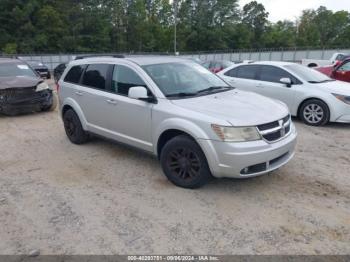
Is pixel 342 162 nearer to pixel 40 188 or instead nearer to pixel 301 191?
pixel 301 191

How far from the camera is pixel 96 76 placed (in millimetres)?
5660

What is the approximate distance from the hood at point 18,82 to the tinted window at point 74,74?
3458 millimetres

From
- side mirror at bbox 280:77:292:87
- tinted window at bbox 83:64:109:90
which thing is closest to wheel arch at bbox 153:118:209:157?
tinted window at bbox 83:64:109:90

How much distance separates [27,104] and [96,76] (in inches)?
177

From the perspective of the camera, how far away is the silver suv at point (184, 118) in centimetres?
393

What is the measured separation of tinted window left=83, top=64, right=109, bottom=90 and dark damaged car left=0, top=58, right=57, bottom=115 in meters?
4.10

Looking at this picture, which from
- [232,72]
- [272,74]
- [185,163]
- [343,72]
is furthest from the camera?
[343,72]

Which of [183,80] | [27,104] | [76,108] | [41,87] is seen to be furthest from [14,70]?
[183,80]

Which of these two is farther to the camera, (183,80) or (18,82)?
(18,82)

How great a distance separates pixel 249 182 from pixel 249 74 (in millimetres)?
5023

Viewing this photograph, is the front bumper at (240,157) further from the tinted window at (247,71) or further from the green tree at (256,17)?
the green tree at (256,17)

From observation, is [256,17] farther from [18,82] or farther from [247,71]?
[18,82]

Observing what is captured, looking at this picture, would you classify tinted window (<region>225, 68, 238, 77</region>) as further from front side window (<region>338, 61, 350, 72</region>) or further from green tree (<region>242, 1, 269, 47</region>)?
green tree (<region>242, 1, 269, 47</region>)

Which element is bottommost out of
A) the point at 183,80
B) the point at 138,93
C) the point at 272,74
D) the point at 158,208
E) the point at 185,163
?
the point at 158,208
